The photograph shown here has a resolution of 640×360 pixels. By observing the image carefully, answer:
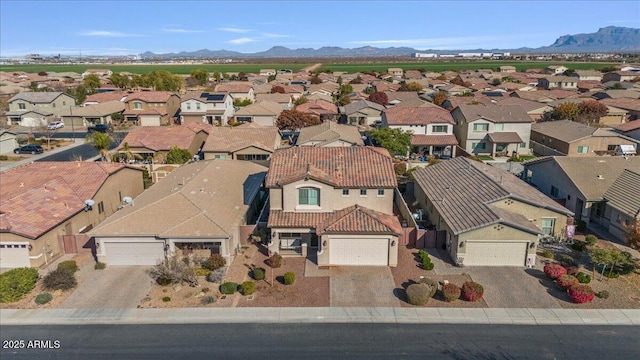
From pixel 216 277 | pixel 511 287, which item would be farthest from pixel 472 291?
pixel 216 277

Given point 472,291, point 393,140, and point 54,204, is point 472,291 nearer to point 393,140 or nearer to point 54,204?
point 54,204

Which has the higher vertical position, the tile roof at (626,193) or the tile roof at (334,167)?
the tile roof at (334,167)

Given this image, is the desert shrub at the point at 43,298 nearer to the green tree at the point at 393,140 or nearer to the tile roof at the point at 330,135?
the tile roof at the point at 330,135

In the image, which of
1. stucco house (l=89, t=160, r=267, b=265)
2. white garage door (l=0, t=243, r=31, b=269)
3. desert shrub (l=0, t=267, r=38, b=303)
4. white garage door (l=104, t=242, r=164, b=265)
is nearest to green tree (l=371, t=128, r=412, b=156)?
stucco house (l=89, t=160, r=267, b=265)

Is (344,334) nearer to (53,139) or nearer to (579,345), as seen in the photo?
(579,345)

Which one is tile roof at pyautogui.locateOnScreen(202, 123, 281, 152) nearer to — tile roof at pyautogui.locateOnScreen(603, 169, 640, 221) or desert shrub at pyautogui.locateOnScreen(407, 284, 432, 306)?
desert shrub at pyautogui.locateOnScreen(407, 284, 432, 306)

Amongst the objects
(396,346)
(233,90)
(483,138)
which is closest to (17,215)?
(396,346)

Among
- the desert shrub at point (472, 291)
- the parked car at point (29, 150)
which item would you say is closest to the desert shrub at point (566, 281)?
the desert shrub at point (472, 291)
